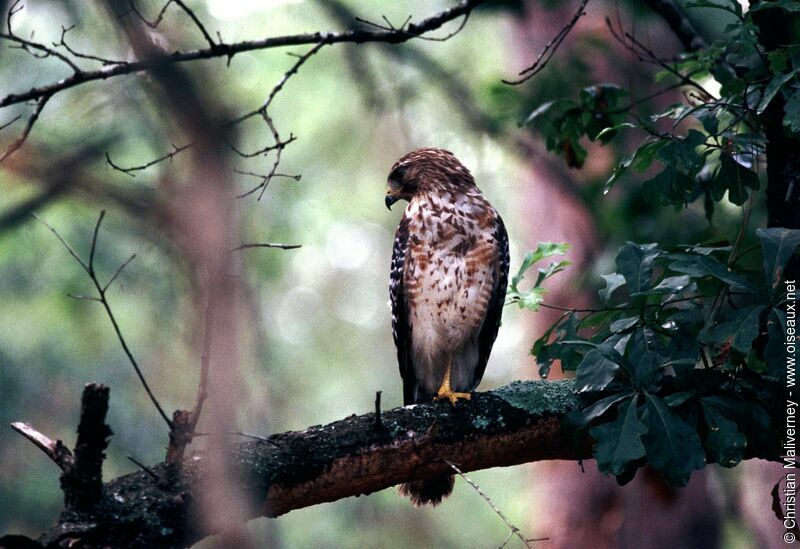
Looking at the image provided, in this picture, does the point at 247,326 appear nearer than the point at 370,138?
Yes

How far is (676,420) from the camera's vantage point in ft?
10.0

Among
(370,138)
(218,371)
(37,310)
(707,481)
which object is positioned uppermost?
(370,138)

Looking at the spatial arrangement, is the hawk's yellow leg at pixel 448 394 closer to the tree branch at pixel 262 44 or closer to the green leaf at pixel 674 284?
the green leaf at pixel 674 284

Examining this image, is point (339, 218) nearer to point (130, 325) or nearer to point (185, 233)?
point (130, 325)

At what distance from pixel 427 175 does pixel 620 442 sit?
7.90ft

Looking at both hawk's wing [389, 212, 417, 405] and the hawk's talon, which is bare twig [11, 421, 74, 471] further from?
hawk's wing [389, 212, 417, 405]

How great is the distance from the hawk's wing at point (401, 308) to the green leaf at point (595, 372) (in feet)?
6.03

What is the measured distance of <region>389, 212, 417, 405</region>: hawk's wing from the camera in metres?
4.99

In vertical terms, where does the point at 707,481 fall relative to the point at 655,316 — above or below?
above

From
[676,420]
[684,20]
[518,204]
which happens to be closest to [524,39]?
[518,204]

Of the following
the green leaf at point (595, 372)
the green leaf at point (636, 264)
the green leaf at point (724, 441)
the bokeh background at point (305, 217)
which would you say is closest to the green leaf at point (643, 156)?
the green leaf at point (636, 264)

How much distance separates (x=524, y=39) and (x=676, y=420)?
17.5ft

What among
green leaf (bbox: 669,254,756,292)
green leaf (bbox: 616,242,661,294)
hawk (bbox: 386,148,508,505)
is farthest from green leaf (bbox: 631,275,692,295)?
hawk (bbox: 386,148,508,505)

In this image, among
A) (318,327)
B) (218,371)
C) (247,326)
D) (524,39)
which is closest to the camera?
(218,371)
